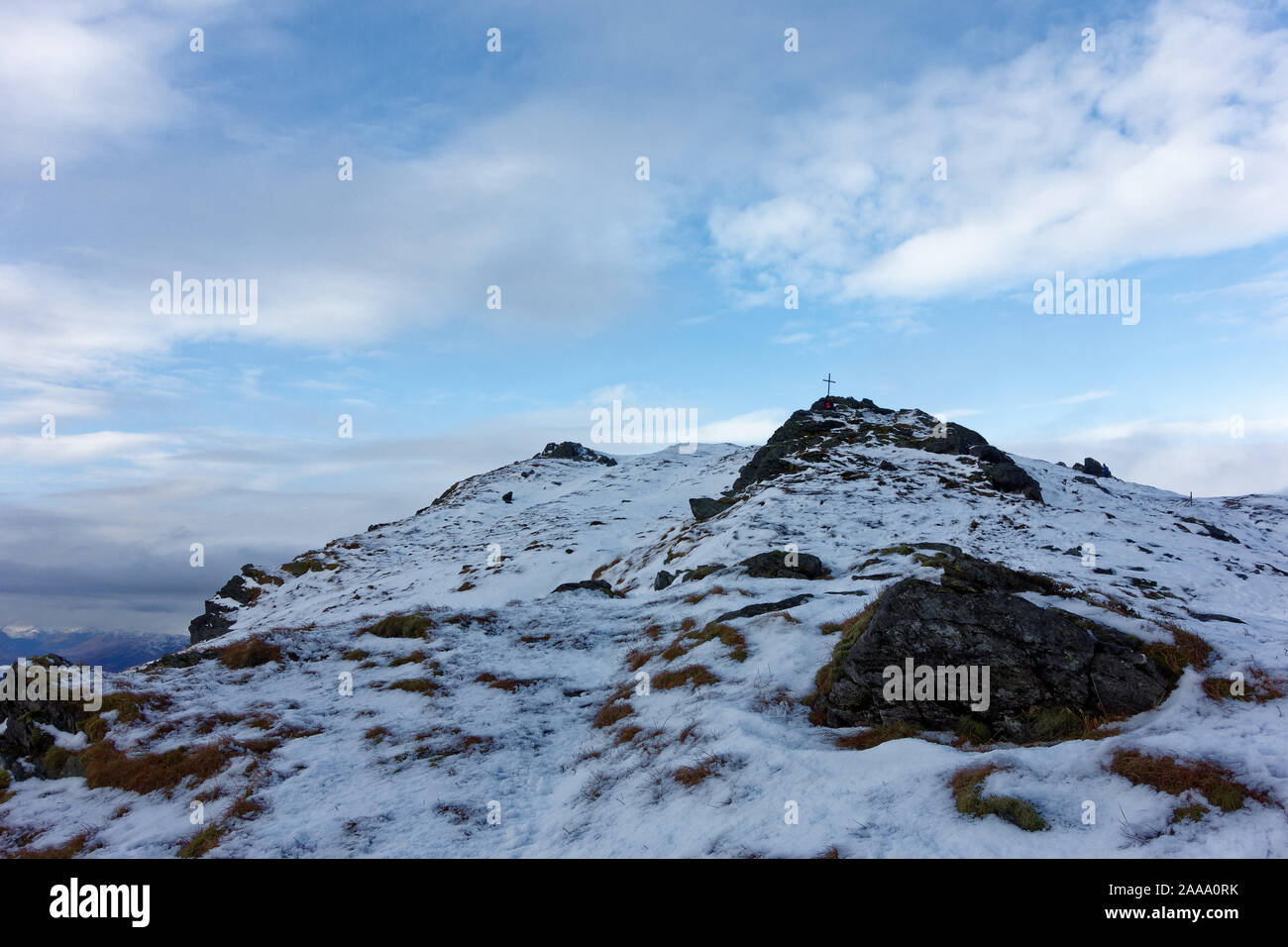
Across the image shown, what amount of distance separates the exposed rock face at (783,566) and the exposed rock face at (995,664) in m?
11.9

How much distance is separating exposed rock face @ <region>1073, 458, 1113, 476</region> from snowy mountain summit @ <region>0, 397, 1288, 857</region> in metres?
34.7

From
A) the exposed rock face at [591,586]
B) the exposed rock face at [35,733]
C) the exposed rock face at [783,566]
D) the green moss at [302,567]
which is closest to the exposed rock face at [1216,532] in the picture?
the exposed rock face at [783,566]

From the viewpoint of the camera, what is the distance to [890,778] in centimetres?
857

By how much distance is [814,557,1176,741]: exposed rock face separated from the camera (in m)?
9.88

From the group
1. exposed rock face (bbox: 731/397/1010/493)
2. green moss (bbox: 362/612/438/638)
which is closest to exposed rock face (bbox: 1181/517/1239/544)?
exposed rock face (bbox: 731/397/1010/493)

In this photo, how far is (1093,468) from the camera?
56156mm

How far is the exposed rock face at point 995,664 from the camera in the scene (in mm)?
9883

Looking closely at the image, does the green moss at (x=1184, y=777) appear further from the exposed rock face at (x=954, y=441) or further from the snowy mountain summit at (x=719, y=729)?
the exposed rock face at (x=954, y=441)

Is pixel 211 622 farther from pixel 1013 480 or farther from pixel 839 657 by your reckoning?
pixel 1013 480
